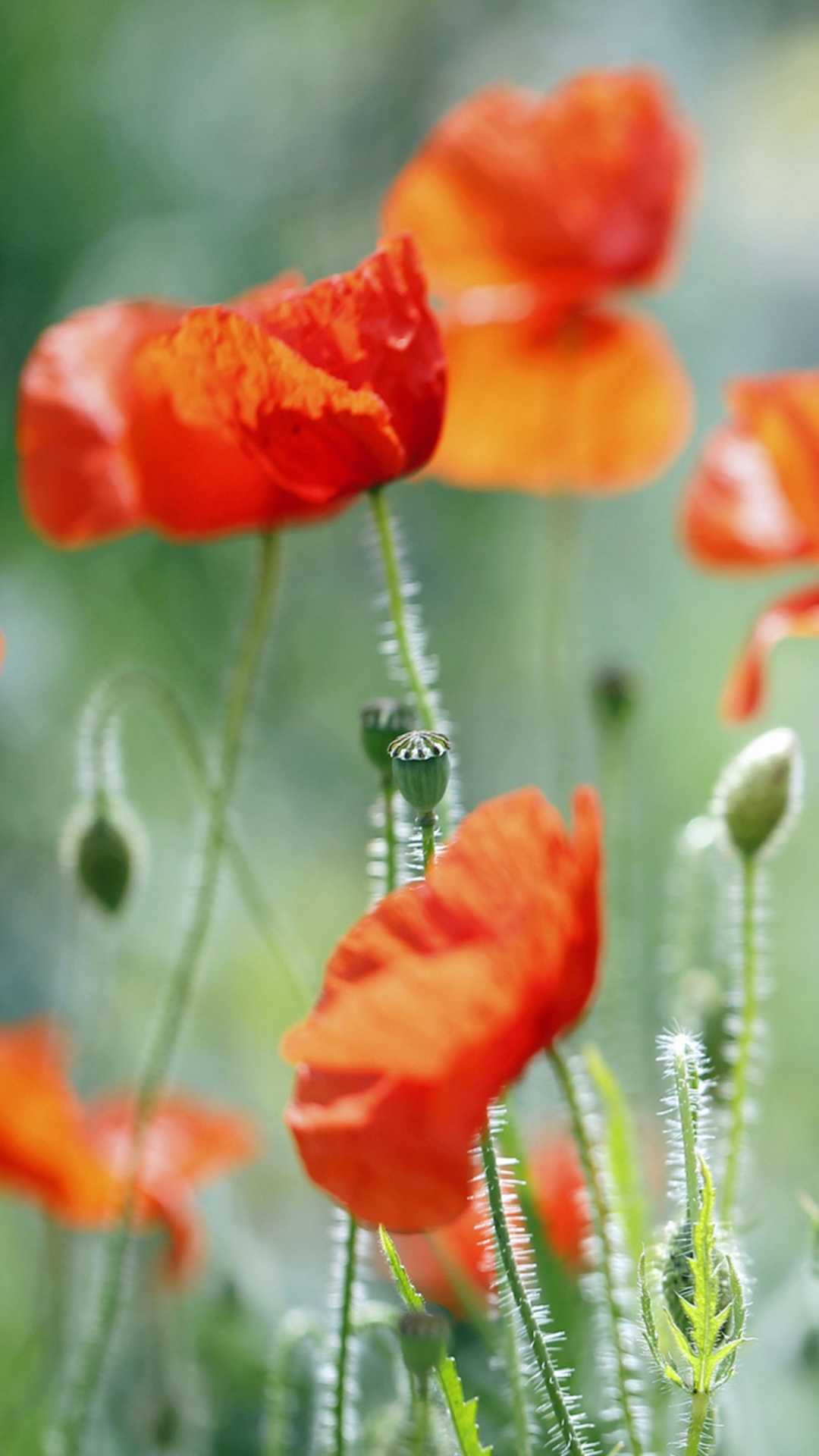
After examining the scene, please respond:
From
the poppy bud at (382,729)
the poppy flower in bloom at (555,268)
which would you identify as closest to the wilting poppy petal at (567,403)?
the poppy flower in bloom at (555,268)

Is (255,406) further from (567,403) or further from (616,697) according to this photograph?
(567,403)

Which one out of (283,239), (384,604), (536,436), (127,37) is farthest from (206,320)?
(127,37)

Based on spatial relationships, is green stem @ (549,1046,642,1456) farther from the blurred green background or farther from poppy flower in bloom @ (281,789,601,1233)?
the blurred green background

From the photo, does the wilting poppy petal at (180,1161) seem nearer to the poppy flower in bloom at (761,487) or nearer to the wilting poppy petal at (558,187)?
the poppy flower in bloom at (761,487)

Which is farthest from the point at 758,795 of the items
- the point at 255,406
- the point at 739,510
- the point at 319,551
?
the point at 319,551

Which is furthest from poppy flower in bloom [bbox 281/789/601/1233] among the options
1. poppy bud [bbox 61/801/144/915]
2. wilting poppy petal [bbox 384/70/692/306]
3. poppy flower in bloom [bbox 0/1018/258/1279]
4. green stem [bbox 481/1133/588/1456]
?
wilting poppy petal [bbox 384/70/692/306]

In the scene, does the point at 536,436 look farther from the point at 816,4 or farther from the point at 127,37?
the point at 816,4
